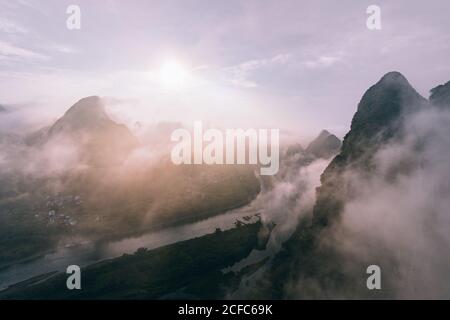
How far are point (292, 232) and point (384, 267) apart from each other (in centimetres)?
5280

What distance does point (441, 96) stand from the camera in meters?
102

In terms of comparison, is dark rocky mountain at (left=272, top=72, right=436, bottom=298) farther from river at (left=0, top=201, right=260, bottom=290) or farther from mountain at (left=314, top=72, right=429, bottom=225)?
river at (left=0, top=201, right=260, bottom=290)

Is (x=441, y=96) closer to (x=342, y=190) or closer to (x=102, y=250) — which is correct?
(x=342, y=190)

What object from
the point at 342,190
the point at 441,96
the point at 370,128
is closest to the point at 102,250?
the point at 342,190

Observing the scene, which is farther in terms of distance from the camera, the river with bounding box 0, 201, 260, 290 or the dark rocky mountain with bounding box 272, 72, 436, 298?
the river with bounding box 0, 201, 260, 290

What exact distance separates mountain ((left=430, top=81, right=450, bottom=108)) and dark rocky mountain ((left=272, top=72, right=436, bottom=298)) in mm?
2634

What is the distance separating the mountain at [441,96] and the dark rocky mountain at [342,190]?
2634mm

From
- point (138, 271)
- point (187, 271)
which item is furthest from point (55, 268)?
point (187, 271)

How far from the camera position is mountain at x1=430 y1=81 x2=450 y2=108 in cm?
9664

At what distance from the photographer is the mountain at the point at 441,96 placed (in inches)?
3805

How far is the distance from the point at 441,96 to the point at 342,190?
4281 centimetres

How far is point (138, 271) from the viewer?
94.3 m

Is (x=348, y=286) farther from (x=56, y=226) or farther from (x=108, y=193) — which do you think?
(x=108, y=193)

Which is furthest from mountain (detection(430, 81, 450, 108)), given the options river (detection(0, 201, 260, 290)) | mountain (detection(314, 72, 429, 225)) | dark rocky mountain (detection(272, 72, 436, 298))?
river (detection(0, 201, 260, 290))
